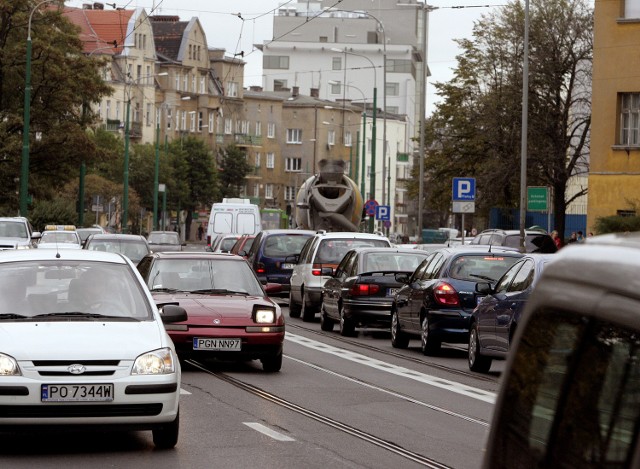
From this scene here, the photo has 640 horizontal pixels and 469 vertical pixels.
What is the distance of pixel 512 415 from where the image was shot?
160 inches

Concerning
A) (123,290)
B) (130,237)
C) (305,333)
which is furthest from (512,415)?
(130,237)

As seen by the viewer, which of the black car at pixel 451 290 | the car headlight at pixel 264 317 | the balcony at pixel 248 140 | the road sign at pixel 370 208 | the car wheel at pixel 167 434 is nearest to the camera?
the car wheel at pixel 167 434

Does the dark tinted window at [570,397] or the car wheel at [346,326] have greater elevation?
the dark tinted window at [570,397]

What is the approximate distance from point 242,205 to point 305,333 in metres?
28.9

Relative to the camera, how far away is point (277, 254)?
36594 millimetres

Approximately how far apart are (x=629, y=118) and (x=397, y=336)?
84.4 ft

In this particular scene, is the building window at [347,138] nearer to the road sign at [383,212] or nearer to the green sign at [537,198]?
the road sign at [383,212]

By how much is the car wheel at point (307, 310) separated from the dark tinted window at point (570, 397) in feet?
88.7

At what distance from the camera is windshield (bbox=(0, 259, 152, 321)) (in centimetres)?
1127

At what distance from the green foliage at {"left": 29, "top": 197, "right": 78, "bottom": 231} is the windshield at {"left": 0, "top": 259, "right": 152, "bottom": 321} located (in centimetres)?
6408

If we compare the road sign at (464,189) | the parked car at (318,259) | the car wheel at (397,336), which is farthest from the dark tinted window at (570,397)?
the road sign at (464,189)

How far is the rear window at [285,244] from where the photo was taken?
3672 cm

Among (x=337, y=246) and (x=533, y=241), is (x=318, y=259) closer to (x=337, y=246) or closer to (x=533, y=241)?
(x=337, y=246)

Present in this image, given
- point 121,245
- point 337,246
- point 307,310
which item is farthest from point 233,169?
point 337,246
